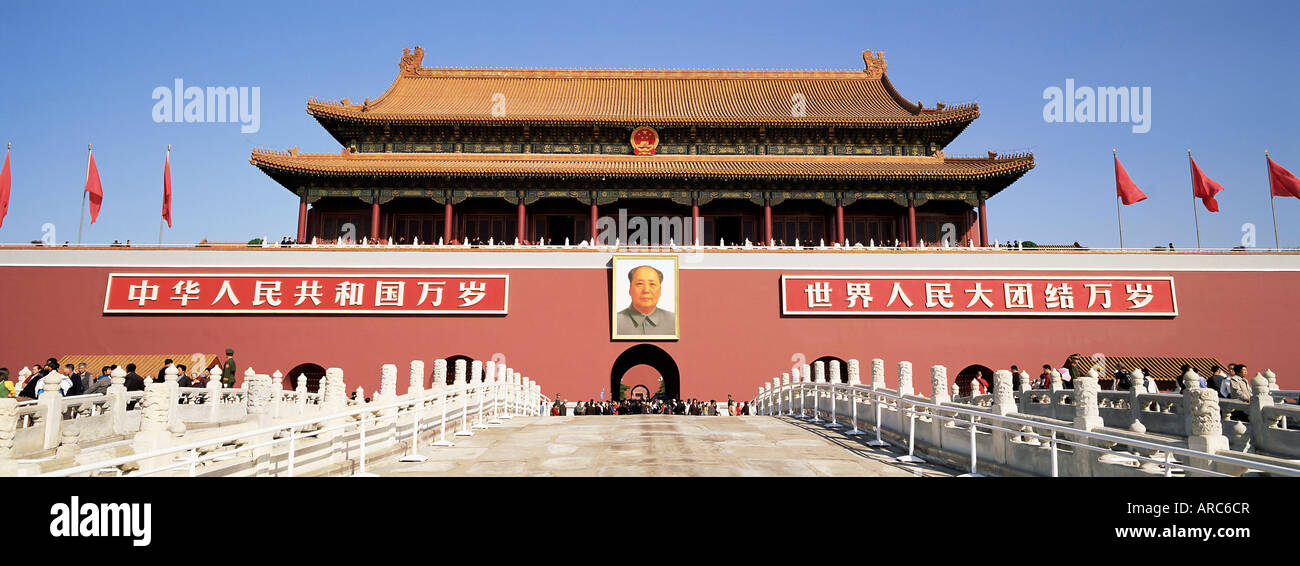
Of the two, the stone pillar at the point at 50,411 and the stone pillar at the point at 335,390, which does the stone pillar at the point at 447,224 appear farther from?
the stone pillar at the point at 335,390

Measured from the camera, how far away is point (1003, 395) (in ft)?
31.6

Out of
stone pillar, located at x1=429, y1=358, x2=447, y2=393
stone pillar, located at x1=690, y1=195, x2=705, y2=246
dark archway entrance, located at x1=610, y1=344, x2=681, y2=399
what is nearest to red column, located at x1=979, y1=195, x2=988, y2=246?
stone pillar, located at x1=690, y1=195, x2=705, y2=246

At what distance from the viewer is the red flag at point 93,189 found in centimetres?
2230

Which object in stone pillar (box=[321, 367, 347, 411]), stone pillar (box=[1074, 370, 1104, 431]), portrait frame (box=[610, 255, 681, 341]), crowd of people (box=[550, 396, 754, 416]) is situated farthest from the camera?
portrait frame (box=[610, 255, 681, 341])

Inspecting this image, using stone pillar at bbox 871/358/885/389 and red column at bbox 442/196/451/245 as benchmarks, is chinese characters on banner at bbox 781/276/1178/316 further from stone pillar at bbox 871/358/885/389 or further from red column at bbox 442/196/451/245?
red column at bbox 442/196/451/245

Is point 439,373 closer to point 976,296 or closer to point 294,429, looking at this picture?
point 294,429

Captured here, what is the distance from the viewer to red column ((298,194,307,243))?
2420 cm

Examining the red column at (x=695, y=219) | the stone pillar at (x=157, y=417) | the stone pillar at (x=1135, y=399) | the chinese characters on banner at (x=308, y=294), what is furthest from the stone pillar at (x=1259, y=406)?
the chinese characters on banner at (x=308, y=294)

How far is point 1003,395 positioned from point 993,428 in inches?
43.4

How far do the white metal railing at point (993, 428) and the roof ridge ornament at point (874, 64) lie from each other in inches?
672

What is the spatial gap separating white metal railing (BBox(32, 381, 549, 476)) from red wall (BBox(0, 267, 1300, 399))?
309 centimetres

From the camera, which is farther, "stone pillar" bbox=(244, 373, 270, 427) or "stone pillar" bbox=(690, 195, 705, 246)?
"stone pillar" bbox=(690, 195, 705, 246)

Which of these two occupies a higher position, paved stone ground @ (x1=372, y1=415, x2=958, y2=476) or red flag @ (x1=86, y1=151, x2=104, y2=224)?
red flag @ (x1=86, y1=151, x2=104, y2=224)

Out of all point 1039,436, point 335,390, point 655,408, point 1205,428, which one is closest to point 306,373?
point 655,408
